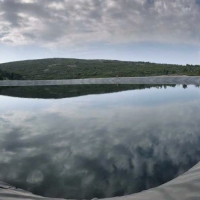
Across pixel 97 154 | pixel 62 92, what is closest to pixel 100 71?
pixel 62 92

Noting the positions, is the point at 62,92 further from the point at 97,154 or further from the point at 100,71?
the point at 100,71

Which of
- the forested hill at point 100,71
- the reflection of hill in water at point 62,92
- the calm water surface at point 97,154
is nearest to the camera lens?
the calm water surface at point 97,154

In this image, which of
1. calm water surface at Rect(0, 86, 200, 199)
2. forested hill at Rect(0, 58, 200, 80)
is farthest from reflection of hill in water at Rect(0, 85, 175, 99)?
forested hill at Rect(0, 58, 200, 80)

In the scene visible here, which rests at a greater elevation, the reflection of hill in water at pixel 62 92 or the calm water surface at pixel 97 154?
the reflection of hill in water at pixel 62 92

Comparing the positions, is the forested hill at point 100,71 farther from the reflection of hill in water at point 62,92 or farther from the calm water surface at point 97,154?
the calm water surface at point 97,154

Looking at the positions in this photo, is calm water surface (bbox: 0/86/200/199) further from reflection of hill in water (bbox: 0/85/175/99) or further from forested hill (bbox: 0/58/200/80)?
forested hill (bbox: 0/58/200/80)

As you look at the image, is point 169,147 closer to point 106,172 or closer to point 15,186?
point 106,172

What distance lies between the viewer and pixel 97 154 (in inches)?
234

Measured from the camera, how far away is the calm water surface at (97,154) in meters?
4.52

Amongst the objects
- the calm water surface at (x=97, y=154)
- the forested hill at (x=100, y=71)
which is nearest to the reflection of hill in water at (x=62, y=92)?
the calm water surface at (x=97, y=154)

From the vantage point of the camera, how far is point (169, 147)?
6289 millimetres

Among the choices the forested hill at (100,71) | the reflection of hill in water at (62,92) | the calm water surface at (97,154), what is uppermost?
the forested hill at (100,71)

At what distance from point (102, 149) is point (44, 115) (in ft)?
21.4

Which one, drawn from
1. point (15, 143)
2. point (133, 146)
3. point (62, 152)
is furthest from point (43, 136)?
point (133, 146)
